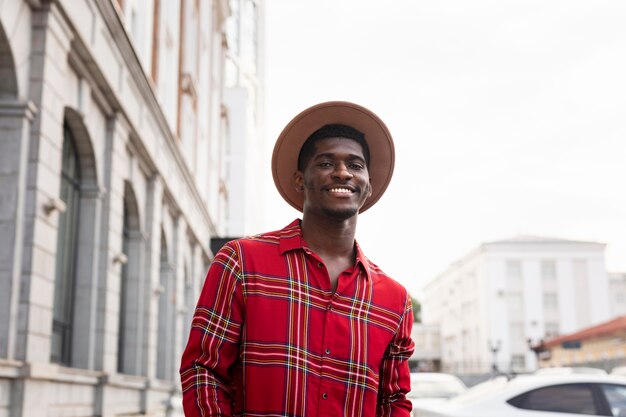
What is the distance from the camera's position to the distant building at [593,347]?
137 ft

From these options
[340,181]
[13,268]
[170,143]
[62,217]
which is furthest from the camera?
[170,143]

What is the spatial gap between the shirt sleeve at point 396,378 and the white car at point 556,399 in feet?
20.0

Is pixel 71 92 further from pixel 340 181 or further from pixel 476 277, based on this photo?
pixel 476 277

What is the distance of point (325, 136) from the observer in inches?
114

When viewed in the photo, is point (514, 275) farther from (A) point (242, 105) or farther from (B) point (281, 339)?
(B) point (281, 339)

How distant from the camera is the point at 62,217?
1296cm

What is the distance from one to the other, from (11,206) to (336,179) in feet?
24.7

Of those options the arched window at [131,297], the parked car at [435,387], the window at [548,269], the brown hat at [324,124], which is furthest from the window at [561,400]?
the window at [548,269]

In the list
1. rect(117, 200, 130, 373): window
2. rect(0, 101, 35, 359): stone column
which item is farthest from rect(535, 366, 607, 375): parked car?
rect(117, 200, 130, 373): window

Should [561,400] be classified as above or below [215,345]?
below

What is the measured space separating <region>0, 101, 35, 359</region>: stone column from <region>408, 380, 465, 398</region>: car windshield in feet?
28.1

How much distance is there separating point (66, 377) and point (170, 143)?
9076mm

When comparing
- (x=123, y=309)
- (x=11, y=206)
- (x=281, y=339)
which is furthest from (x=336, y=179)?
(x=123, y=309)

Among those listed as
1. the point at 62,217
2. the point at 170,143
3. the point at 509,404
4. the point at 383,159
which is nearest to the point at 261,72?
the point at 170,143
